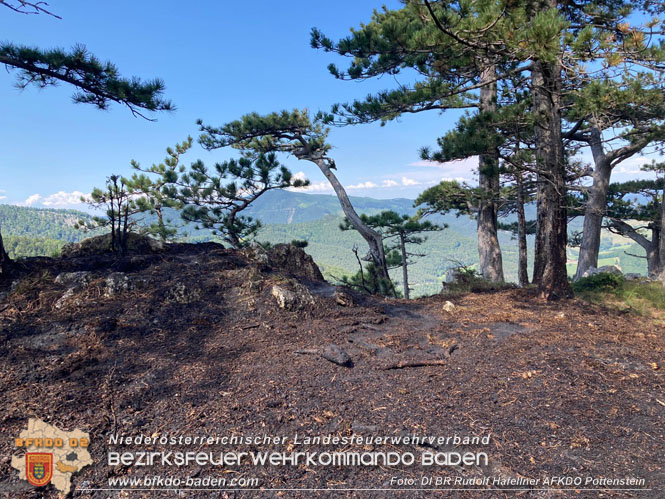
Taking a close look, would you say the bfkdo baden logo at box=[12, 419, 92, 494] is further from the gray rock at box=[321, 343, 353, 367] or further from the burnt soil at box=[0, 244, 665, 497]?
the gray rock at box=[321, 343, 353, 367]

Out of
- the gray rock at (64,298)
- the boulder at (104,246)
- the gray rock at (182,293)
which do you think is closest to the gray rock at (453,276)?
the gray rock at (182,293)

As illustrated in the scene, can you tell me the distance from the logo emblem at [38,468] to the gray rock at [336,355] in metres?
2.43

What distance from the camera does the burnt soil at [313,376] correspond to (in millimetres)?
2508

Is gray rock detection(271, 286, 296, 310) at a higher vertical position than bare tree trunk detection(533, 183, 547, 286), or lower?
lower

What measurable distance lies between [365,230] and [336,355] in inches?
308

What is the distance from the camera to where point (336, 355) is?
3.89 metres

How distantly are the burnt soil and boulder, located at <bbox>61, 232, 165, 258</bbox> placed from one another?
0.85m

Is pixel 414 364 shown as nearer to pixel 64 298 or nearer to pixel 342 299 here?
pixel 342 299

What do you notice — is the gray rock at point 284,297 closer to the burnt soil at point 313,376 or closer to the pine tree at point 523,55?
the burnt soil at point 313,376

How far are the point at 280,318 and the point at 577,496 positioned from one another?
3.69m

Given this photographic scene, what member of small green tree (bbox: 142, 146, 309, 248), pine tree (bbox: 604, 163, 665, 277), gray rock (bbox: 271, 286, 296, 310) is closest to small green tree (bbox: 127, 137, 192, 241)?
small green tree (bbox: 142, 146, 309, 248)

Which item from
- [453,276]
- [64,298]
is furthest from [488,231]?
[64,298]

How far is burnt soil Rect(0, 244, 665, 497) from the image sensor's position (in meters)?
2.51

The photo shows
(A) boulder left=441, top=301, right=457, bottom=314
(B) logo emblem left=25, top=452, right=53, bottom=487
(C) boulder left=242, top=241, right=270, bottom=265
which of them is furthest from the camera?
(C) boulder left=242, top=241, right=270, bottom=265
